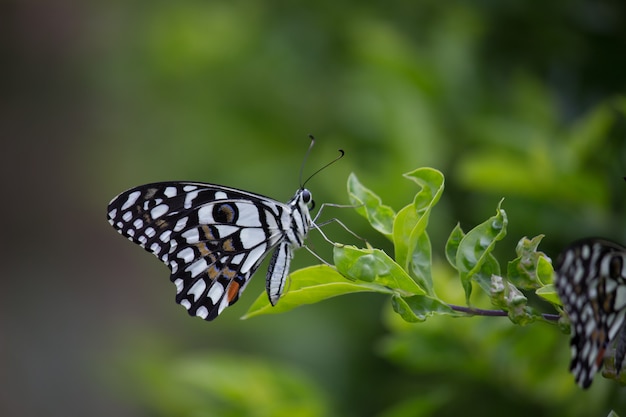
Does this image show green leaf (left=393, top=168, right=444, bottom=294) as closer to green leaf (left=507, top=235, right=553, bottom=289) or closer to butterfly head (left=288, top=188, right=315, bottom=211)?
green leaf (left=507, top=235, right=553, bottom=289)

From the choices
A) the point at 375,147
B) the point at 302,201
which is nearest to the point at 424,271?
the point at 302,201

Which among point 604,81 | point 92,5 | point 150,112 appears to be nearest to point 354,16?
point 604,81

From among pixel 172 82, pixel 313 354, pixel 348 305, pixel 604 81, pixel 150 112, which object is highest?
pixel 604 81

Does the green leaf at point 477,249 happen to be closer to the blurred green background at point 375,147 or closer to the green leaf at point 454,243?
the green leaf at point 454,243

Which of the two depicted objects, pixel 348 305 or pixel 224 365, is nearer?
pixel 224 365

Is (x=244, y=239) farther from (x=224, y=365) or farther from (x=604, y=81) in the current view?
(x=604, y=81)

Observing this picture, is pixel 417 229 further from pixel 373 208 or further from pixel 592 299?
pixel 592 299
